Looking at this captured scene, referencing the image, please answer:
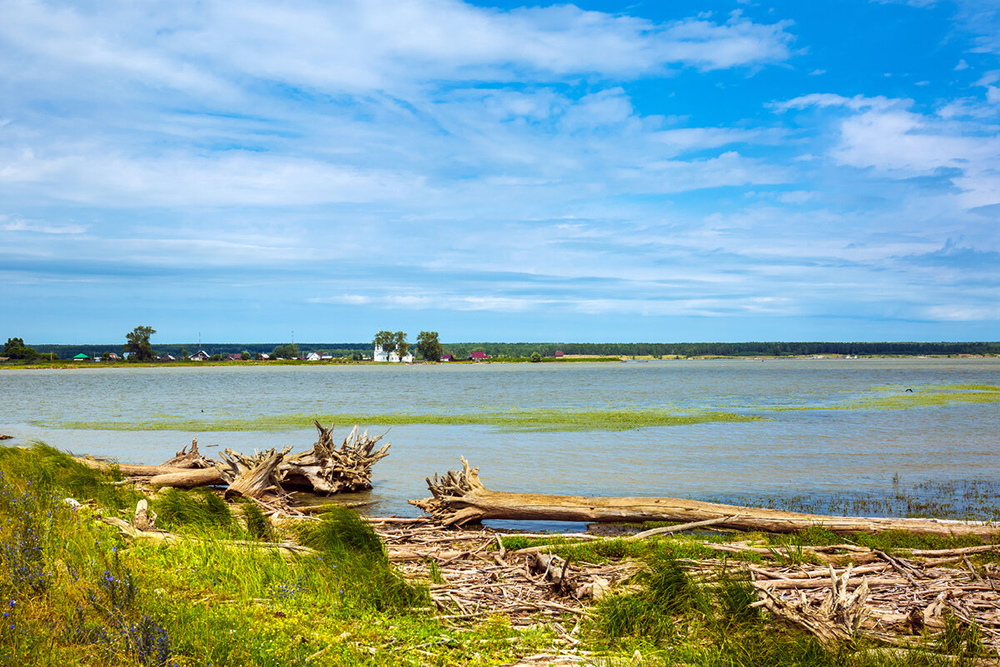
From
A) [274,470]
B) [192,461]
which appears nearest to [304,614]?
[274,470]

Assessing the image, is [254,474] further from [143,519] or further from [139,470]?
[143,519]

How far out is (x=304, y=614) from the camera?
600 cm

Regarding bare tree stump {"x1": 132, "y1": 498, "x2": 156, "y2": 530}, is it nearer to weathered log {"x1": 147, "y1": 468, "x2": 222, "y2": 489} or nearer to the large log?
the large log

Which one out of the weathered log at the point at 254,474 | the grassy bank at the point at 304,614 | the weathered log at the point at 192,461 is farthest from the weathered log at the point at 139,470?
the grassy bank at the point at 304,614

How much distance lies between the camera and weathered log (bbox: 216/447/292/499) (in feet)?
47.1

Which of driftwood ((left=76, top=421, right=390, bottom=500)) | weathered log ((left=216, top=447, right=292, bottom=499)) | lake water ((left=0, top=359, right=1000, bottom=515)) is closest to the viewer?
weathered log ((left=216, top=447, right=292, bottom=499))

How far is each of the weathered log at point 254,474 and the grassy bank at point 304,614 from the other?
5.72 meters

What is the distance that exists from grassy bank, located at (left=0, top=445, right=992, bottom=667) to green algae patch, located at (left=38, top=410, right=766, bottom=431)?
22080mm

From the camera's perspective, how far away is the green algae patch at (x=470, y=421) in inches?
1197

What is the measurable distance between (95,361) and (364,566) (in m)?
194

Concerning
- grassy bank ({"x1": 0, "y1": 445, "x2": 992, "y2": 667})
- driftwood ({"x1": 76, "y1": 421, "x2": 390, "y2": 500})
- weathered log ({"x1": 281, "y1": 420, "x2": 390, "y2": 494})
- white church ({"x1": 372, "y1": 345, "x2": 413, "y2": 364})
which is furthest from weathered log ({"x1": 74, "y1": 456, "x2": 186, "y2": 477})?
white church ({"x1": 372, "y1": 345, "x2": 413, "y2": 364})

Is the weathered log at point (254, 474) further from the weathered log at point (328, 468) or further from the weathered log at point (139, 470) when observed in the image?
the weathered log at point (139, 470)

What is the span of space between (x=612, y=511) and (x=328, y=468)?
24.1 feet

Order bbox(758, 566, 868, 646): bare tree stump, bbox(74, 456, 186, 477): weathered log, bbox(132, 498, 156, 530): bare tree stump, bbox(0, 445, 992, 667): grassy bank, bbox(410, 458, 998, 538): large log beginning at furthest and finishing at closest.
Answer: bbox(74, 456, 186, 477): weathered log < bbox(410, 458, 998, 538): large log < bbox(132, 498, 156, 530): bare tree stump < bbox(758, 566, 868, 646): bare tree stump < bbox(0, 445, 992, 667): grassy bank
